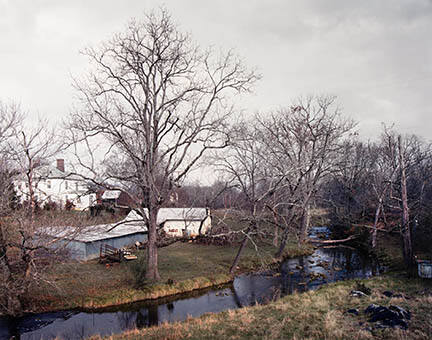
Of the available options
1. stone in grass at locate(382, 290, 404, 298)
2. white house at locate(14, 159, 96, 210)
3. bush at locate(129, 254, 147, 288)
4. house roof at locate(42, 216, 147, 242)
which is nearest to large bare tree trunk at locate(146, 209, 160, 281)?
bush at locate(129, 254, 147, 288)

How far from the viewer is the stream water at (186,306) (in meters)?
13.6

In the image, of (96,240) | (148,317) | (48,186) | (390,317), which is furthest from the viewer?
(96,240)

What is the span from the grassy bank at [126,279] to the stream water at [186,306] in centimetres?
67

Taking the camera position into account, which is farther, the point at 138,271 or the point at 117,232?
the point at 117,232

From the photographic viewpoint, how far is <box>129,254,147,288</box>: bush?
61.4 feet

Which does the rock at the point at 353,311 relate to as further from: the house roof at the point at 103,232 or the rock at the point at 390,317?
the house roof at the point at 103,232

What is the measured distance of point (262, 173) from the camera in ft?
79.4

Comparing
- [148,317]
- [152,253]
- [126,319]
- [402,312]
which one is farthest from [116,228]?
[402,312]

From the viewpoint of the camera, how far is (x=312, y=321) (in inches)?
408

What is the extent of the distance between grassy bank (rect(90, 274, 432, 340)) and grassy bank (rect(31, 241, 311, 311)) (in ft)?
17.9

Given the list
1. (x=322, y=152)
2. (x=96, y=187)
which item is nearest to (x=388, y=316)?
(x=96, y=187)

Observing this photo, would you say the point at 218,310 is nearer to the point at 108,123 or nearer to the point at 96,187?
the point at 96,187

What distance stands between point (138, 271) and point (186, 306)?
590 centimetres

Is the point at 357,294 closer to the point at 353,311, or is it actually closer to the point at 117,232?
the point at 353,311
